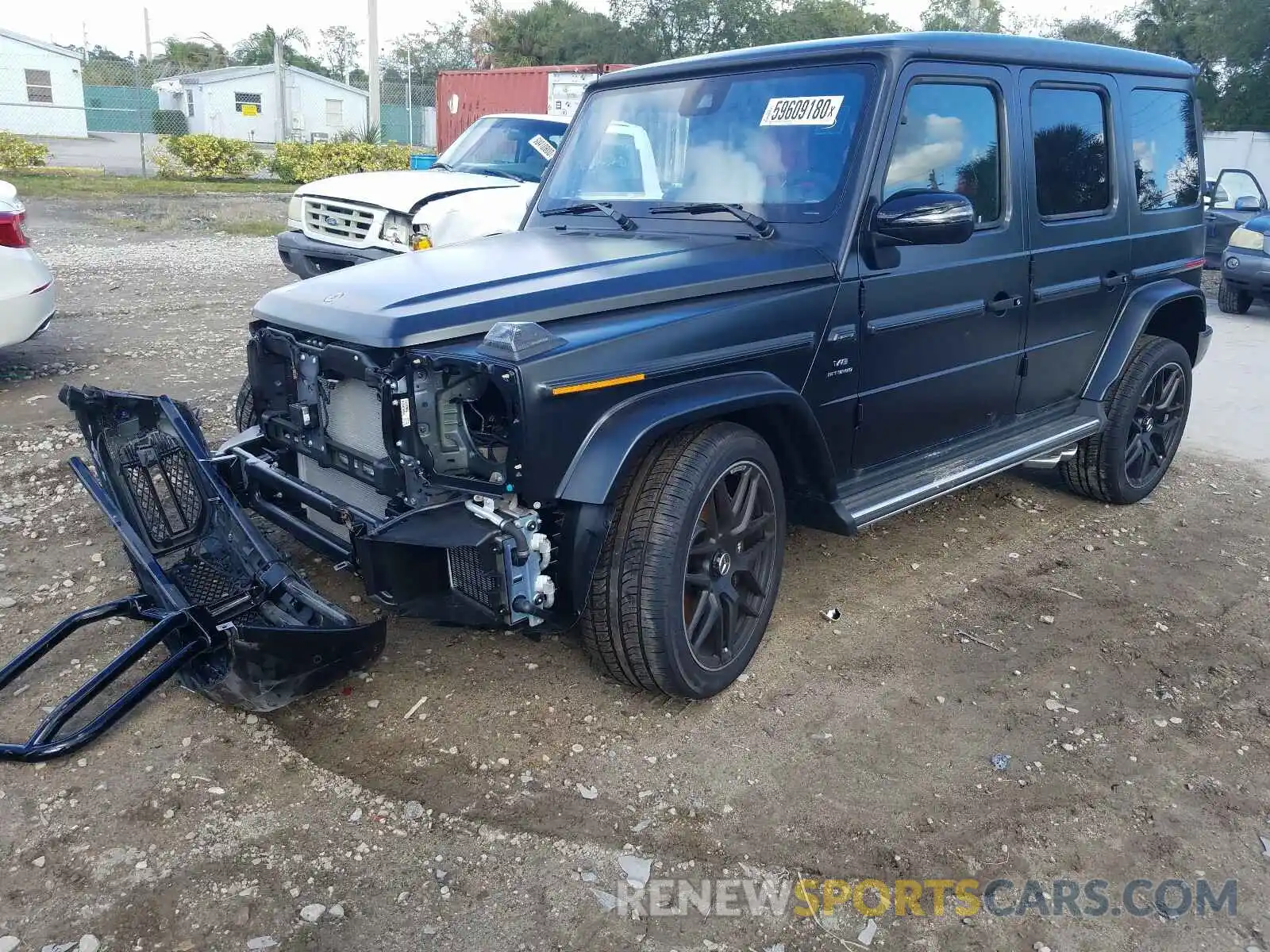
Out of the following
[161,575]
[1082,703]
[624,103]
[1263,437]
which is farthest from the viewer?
[1263,437]

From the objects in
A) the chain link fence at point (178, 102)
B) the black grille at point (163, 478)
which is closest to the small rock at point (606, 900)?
the black grille at point (163, 478)

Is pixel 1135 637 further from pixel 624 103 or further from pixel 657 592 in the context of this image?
pixel 624 103

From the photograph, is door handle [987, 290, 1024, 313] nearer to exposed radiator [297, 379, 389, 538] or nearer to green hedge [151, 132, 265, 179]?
exposed radiator [297, 379, 389, 538]

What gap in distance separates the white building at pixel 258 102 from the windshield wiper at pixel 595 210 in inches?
1524

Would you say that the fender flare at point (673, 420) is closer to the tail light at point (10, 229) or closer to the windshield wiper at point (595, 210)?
the windshield wiper at point (595, 210)

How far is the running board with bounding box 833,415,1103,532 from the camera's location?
387 centimetres

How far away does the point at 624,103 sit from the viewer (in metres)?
4.43

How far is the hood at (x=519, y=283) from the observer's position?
120 inches

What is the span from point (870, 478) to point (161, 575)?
254 cm

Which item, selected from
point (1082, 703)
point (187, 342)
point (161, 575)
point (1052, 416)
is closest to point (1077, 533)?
point (1052, 416)

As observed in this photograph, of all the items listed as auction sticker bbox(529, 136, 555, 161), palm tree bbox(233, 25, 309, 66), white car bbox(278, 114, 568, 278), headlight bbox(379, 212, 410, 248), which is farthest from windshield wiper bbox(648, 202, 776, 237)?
palm tree bbox(233, 25, 309, 66)

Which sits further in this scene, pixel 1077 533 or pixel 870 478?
pixel 1077 533

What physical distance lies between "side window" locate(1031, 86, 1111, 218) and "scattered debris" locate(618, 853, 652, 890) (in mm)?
3200

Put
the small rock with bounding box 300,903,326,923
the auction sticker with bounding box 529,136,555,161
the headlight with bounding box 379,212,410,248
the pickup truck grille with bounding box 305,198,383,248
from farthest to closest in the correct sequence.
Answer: the auction sticker with bounding box 529,136,555,161, the pickup truck grille with bounding box 305,198,383,248, the headlight with bounding box 379,212,410,248, the small rock with bounding box 300,903,326,923
